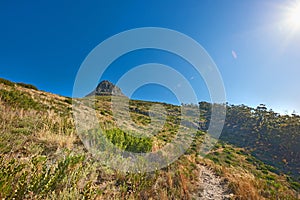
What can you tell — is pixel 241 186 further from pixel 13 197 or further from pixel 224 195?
pixel 13 197

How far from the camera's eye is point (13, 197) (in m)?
2.09

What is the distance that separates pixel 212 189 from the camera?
4.46m

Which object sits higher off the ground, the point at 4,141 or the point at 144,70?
the point at 144,70

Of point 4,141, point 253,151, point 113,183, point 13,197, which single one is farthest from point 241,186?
point 253,151

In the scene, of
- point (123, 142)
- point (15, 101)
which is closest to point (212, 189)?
point (123, 142)

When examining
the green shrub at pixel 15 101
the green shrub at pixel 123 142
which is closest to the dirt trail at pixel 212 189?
the green shrub at pixel 123 142

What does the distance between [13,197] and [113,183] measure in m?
1.78

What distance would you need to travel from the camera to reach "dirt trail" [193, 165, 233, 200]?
3971mm

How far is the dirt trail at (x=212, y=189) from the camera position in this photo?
3.97m

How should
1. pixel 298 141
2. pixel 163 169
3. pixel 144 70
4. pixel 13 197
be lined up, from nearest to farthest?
pixel 13 197
pixel 163 169
pixel 144 70
pixel 298 141

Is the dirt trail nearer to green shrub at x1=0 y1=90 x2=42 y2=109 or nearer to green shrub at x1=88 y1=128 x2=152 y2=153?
green shrub at x1=88 y1=128 x2=152 y2=153

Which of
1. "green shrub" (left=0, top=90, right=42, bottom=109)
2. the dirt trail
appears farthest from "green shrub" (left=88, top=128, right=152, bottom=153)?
"green shrub" (left=0, top=90, right=42, bottom=109)

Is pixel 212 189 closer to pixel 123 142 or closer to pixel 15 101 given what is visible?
pixel 123 142

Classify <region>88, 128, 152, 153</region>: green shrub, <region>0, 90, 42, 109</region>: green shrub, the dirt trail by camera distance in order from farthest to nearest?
1. <region>0, 90, 42, 109</region>: green shrub
2. <region>88, 128, 152, 153</region>: green shrub
3. the dirt trail
